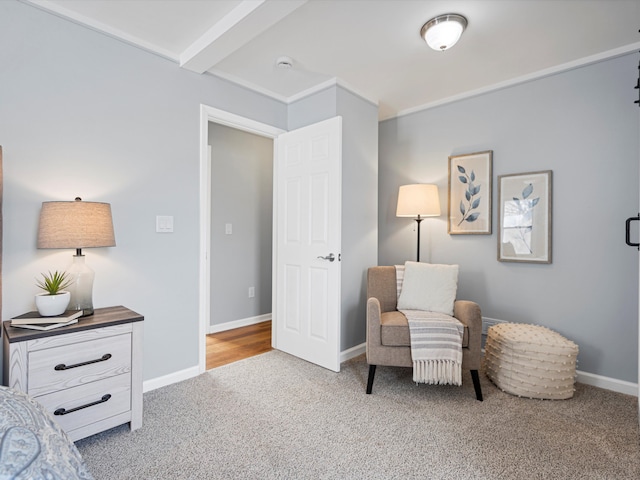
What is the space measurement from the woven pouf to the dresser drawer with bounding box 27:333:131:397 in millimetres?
2387

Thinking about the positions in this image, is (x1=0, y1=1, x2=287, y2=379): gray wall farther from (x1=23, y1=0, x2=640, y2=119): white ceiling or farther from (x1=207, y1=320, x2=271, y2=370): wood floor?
(x1=207, y1=320, x2=271, y2=370): wood floor

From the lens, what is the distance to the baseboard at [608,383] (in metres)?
2.32

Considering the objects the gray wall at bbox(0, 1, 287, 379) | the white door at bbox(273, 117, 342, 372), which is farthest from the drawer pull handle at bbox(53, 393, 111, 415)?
the white door at bbox(273, 117, 342, 372)

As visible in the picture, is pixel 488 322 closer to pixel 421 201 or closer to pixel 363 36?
pixel 421 201

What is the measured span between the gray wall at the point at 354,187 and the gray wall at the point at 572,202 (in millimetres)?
715

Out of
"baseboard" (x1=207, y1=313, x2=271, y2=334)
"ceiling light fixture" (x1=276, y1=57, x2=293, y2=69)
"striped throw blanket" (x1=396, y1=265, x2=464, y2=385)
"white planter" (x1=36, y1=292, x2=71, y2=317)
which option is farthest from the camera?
"baseboard" (x1=207, y1=313, x2=271, y2=334)

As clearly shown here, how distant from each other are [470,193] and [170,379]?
2.90 metres

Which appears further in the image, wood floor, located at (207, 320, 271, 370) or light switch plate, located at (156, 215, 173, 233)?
wood floor, located at (207, 320, 271, 370)

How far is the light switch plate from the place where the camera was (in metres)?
2.38

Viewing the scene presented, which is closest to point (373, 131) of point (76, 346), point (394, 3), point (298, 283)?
point (394, 3)

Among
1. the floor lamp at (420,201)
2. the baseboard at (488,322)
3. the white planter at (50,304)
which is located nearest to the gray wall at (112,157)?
the white planter at (50,304)

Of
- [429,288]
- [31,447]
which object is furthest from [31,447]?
[429,288]

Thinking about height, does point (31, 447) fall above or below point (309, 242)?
below

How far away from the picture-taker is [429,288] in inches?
104
